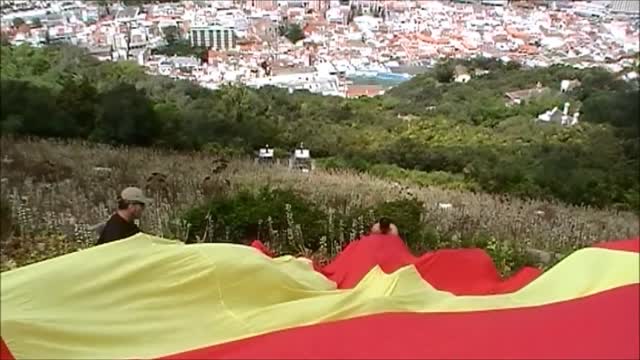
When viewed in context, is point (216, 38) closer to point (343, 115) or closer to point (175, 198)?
point (343, 115)

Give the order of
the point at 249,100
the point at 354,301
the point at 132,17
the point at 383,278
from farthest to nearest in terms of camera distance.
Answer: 1. the point at 132,17
2. the point at 249,100
3. the point at 383,278
4. the point at 354,301

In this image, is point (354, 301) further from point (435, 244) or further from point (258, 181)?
point (258, 181)

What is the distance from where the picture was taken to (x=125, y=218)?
3.51m

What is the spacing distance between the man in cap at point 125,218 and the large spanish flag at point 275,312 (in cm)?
105

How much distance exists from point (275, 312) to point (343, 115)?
7082mm

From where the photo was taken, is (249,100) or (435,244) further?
(249,100)

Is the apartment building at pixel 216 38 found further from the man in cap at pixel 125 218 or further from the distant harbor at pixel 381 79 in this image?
the man in cap at pixel 125 218

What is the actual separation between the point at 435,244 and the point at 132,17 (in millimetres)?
5694

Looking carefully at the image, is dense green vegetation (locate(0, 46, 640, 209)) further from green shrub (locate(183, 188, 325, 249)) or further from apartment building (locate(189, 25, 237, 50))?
green shrub (locate(183, 188, 325, 249))

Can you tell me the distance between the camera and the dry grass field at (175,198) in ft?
16.7

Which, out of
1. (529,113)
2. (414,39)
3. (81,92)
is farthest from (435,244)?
(81,92)

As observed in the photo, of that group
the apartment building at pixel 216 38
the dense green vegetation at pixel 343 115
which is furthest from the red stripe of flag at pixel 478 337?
the apartment building at pixel 216 38

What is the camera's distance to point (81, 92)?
29.9ft

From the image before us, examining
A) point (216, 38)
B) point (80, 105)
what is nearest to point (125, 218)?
point (216, 38)
